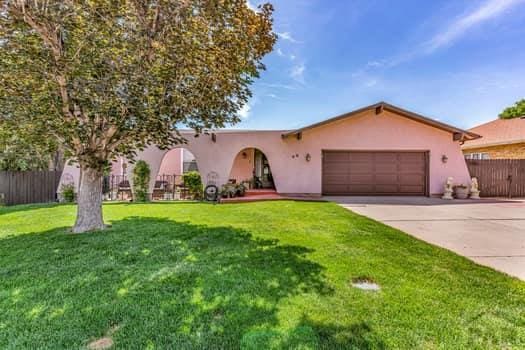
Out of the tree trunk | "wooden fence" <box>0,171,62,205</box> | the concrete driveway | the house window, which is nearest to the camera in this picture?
the concrete driveway

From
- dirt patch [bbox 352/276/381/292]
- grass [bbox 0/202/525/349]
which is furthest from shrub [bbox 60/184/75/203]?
dirt patch [bbox 352/276/381/292]

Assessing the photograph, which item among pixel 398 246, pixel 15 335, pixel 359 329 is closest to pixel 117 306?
pixel 15 335

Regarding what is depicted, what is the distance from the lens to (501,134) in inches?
632

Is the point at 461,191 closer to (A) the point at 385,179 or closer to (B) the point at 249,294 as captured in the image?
(A) the point at 385,179

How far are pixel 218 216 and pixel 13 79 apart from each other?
213 inches

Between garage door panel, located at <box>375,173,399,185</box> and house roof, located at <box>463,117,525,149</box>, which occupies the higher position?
house roof, located at <box>463,117,525,149</box>

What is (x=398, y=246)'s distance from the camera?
195 inches

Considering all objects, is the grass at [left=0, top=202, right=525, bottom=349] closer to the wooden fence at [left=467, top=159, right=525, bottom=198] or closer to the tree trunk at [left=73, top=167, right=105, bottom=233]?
the tree trunk at [left=73, top=167, right=105, bottom=233]

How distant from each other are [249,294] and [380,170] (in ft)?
39.2

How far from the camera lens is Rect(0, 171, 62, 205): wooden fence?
1155 cm

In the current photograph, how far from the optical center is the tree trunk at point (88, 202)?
6.19 m

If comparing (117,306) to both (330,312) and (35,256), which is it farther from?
(35,256)

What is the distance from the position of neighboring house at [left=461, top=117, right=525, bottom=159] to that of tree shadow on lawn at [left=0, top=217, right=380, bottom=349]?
1689 centimetres

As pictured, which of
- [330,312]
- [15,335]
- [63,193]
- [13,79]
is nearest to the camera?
[15,335]
